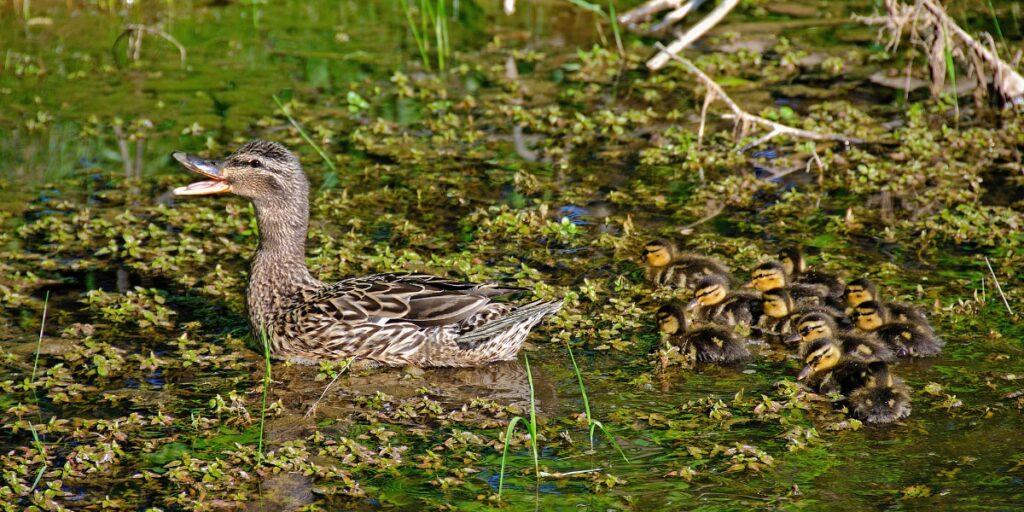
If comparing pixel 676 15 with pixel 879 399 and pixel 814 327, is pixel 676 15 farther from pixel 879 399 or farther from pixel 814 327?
pixel 879 399

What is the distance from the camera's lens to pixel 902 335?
19.2 ft

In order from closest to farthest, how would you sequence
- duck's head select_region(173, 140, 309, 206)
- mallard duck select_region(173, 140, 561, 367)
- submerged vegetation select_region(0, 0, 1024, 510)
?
submerged vegetation select_region(0, 0, 1024, 510)
mallard duck select_region(173, 140, 561, 367)
duck's head select_region(173, 140, 309, 206)

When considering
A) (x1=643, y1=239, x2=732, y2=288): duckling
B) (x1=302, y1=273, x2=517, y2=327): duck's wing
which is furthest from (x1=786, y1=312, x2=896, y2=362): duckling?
(x1=302, y1=273, x2=517, y2=327): duck's wing

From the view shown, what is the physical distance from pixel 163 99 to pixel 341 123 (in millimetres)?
1475

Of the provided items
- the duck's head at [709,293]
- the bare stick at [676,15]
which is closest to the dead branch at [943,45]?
the bare stick at [676,15]

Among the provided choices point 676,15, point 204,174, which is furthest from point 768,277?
point 676,15

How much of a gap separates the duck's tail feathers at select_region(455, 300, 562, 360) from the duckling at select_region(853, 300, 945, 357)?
59.8 inches

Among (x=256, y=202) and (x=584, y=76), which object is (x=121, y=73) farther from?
(x=256, y=202)

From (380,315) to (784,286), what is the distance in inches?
81.1

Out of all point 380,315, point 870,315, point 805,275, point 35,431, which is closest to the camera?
point 35,431

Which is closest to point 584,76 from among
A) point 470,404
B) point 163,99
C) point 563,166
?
point 563,166

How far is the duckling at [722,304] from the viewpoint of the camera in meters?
6.35

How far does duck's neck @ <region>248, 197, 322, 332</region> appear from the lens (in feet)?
20.2

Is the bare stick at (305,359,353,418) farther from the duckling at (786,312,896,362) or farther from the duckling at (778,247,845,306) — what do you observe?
the duckling at (778,247,845,306)
